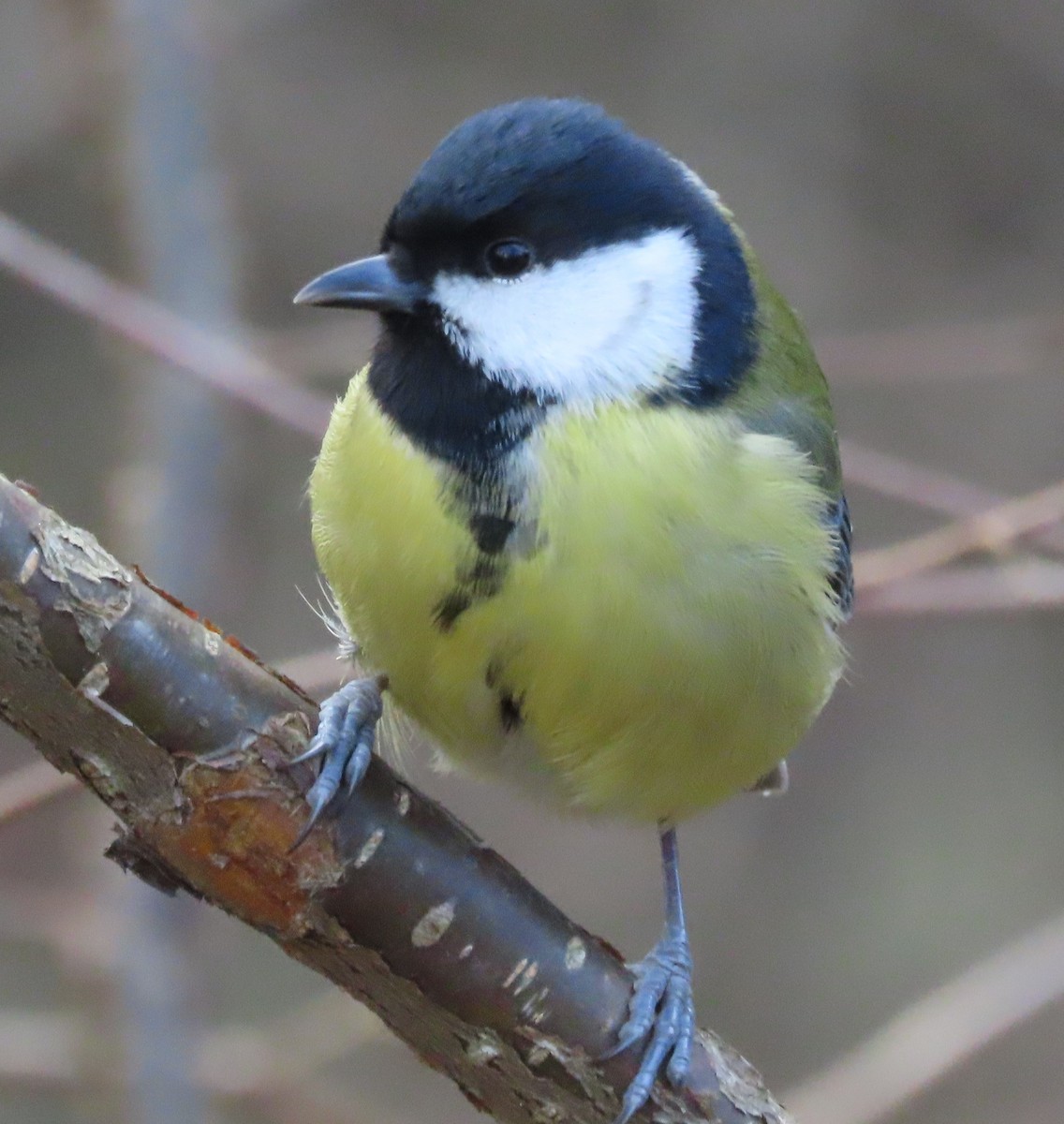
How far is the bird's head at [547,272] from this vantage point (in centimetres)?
152

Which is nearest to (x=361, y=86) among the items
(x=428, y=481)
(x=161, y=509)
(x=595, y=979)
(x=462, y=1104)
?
(x=161, y=509)

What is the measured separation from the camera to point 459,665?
58.9 inches

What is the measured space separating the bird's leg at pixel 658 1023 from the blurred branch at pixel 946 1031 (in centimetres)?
48

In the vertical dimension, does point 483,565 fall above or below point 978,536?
below

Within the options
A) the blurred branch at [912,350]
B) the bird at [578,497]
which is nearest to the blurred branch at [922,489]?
the blurred branch at [912,350]

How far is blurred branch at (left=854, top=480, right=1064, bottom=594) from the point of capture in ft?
6.03

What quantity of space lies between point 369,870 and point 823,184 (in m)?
3.57

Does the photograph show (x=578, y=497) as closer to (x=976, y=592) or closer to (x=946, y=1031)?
(x=976, y=592)

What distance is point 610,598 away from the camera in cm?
142

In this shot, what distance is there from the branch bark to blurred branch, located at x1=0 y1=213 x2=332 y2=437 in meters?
0.65

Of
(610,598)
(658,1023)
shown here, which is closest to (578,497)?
(610,598)

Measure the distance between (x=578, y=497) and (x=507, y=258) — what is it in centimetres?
27

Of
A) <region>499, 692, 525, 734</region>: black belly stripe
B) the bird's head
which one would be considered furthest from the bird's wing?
<region>499, 692, 525, 734</region>: black belly stripe

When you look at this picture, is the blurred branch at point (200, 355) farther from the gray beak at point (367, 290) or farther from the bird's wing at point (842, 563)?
the gray beak at point (367, 290)
